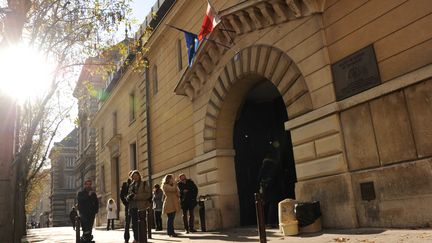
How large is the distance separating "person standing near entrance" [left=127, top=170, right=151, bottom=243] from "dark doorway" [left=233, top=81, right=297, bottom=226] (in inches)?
158

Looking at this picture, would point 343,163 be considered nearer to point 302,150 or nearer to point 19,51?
point 302,150

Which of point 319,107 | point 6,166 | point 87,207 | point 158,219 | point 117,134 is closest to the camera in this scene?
point 319,107

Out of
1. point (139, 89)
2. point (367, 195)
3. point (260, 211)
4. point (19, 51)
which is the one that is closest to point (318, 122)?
point (367, 195)

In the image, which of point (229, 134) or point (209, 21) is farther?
point (229, 134)

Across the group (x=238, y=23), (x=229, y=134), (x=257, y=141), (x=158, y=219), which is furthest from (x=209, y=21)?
(x=158, y=219)

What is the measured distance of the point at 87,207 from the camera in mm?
9867

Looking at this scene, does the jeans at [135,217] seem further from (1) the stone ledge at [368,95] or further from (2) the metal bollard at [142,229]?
(1) the stone ledge at [368,95]

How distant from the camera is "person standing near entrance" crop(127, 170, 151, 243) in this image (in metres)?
9.16

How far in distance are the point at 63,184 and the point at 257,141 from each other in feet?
170

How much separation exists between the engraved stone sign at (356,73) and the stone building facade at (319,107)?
0.02 metres

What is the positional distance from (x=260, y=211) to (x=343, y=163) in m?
2.80

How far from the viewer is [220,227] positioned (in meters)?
11.8

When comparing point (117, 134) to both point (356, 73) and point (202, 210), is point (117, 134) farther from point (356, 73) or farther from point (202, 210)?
point (356, 73)

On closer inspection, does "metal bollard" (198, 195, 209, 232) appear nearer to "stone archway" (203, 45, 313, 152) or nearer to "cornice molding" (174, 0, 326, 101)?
"stone archway" (203, 45, 313, 152)
